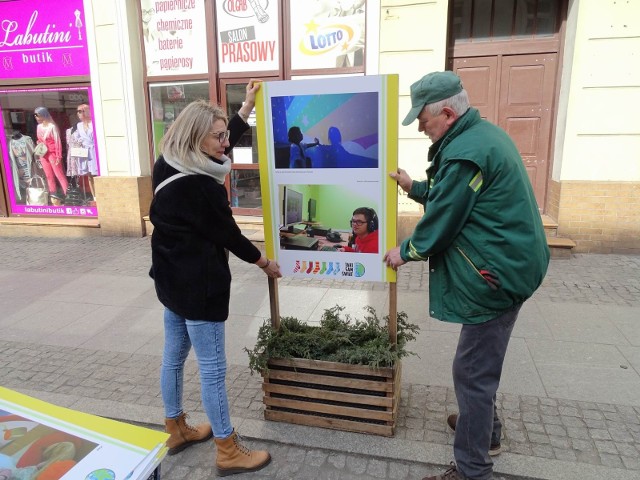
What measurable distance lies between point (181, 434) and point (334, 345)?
3.28 ft

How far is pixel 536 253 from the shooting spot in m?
2.03

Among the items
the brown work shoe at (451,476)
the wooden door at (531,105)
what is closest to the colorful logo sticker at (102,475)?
the brown work shoe at (451,476)

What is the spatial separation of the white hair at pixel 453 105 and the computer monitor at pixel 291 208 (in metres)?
0.88

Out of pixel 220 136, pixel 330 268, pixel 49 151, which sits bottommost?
pixel 330 268

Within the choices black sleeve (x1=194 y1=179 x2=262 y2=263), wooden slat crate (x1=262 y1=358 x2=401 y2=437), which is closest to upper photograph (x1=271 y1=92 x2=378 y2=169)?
black sleeve (x1=194 y1=179 x2=262 y2=263)

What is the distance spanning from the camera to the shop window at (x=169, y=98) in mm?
7742

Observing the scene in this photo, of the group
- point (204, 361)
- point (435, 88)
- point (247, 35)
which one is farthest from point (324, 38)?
point (204, 361)

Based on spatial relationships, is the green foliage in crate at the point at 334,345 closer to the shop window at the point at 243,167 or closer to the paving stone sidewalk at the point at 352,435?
the paving stone sidewalk at the point at 352,435

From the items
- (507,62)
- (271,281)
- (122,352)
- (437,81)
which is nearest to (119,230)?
(122,352)

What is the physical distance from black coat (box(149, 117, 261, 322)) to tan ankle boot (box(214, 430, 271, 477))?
2.27ft

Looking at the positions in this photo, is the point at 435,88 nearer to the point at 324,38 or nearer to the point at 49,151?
the point at 324,38

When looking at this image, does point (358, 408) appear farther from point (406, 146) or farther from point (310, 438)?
point (406, 146)

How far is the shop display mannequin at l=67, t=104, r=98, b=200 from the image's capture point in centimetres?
802

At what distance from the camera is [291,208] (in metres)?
2.67
